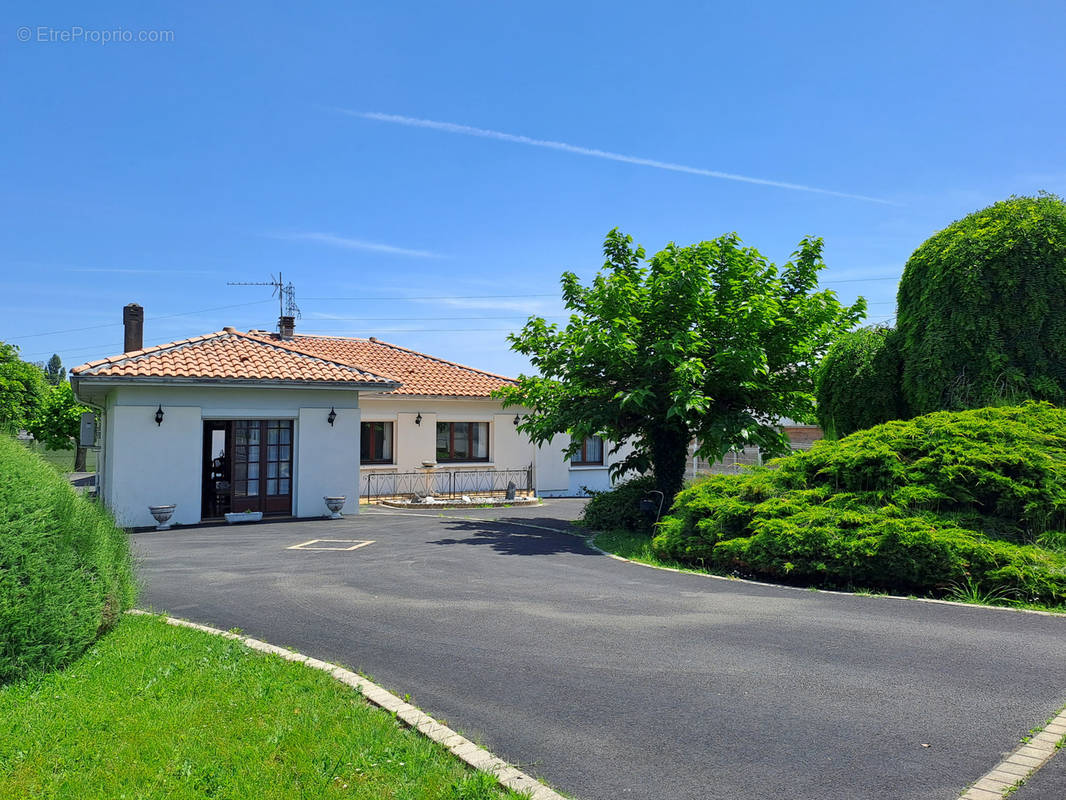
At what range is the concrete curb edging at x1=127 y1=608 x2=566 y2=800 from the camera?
4062mm

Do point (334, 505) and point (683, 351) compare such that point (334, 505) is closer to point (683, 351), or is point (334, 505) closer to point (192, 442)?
point (192, 442)

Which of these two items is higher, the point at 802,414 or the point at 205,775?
the point at 802,414

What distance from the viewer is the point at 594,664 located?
6.20m

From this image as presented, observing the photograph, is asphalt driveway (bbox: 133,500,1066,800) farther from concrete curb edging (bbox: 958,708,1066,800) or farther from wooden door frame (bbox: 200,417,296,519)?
wooden door frame (bbox: 200,417,296,519)

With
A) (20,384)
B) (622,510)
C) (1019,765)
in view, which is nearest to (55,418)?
(20,384)

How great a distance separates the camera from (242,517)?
18172 millimetres

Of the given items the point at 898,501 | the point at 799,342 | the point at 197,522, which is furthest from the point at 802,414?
the point at 197,522

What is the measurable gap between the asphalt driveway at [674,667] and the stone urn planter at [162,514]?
21.0 ft

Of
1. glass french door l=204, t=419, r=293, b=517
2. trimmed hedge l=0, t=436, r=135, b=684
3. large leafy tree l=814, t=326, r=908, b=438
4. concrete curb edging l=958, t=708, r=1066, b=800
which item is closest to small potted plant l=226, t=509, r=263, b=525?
glass french door l=204, t=419, r=293, b=517

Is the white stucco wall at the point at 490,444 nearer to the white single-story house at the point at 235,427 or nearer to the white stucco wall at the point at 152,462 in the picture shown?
the white single-story house at the point at 235,427

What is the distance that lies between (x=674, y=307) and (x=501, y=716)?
37.6 ft

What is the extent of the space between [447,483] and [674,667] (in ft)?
64.3

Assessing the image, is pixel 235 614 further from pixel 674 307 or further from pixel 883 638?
pixel 674 307

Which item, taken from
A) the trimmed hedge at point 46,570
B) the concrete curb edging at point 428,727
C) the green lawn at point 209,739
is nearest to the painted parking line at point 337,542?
the trimmed hedge at point 46,570
